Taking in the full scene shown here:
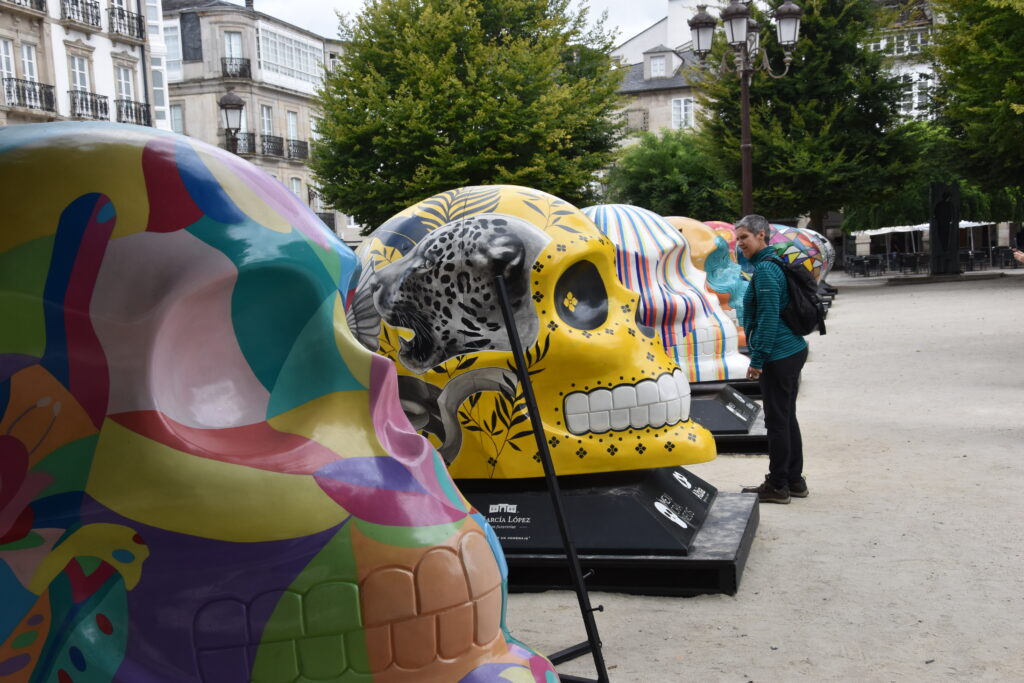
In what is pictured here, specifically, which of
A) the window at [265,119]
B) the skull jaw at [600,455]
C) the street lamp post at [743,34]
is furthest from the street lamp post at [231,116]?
the window at [265,119]

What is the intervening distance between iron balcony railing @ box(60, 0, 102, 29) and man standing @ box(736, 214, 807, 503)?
25.7 meters

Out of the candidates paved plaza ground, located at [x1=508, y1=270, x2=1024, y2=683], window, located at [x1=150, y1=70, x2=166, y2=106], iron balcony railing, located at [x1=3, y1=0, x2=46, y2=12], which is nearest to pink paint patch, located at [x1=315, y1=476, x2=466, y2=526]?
paved plaza ground, located at [x1=508, y1=270, x2=1024, y2=683]

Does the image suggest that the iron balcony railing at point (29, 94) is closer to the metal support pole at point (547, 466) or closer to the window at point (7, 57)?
the window at point (7, 57)

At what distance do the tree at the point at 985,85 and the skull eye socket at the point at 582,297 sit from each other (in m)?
20.0

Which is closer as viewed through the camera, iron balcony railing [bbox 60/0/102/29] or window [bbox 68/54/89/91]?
iron balcony railing [bbox 60/0/102/29]

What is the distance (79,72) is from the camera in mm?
28844

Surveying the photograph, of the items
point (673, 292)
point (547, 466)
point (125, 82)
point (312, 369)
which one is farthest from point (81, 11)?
point (312, 369)

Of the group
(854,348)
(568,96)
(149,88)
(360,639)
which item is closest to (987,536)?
(360,639)

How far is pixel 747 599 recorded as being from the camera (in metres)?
5.06

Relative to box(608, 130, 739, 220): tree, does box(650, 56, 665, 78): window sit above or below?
above

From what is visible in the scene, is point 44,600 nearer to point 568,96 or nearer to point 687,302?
point 687,302

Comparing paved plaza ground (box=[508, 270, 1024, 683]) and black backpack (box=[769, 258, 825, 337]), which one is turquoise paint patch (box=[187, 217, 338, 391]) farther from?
black backpack (box=[769, 258, 825, 337])

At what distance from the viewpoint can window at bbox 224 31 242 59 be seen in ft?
135

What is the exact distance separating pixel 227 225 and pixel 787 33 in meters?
16.7
